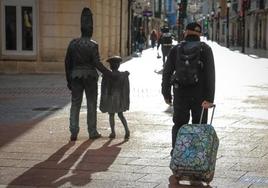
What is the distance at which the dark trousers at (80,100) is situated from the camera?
1012 cm

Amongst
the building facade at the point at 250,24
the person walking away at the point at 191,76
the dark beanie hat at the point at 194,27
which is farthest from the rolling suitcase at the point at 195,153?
the building facade at the point at 250,24

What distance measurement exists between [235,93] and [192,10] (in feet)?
520

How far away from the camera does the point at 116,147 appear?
9477 millimetres

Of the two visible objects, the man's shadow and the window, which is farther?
the window

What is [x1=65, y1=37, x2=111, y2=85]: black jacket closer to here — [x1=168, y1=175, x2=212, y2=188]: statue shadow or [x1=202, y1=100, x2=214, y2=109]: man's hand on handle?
A: [x1=202, y1=100, x2=214, y2=109]: man's hand on handle

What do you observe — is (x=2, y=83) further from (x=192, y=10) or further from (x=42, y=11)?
(x=192, y=10)

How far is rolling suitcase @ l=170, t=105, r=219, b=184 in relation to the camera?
695cm

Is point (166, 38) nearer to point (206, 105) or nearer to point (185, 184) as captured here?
point (206, 105)

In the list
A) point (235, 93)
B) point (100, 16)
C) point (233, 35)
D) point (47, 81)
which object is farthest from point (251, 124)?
point (233, 35)

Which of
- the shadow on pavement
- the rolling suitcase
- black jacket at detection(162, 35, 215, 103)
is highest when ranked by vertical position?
black jacket at detection(162, 35, 215, 103)

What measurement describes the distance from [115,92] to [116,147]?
1086 mm

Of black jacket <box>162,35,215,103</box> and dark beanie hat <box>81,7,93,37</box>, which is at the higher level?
dark beanie hat <box>81,7,93,37</box>

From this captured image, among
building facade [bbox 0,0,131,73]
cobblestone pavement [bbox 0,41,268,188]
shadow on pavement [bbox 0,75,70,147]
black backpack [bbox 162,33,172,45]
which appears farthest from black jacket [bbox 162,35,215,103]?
black backpack [bbox 162,33,172,45]

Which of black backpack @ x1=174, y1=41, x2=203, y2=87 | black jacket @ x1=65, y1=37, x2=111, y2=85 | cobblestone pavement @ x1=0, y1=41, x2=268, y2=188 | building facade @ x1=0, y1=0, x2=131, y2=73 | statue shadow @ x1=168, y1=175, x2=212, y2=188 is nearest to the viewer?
statue shadow @ x1=168, y1=175, x2=212, y2=188
